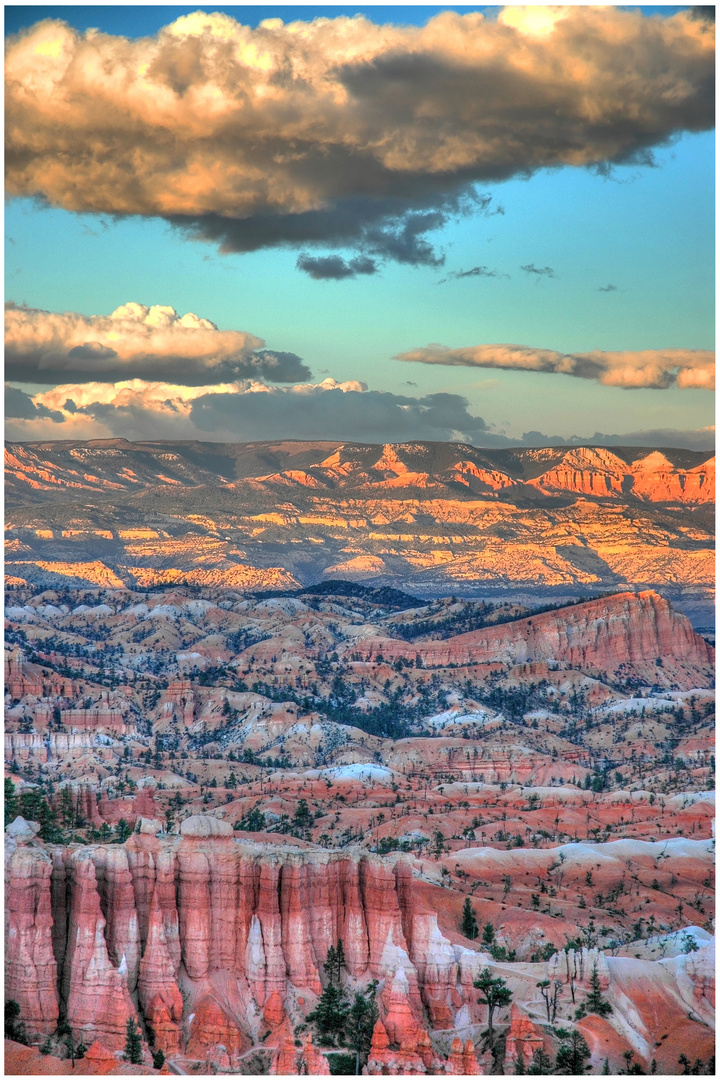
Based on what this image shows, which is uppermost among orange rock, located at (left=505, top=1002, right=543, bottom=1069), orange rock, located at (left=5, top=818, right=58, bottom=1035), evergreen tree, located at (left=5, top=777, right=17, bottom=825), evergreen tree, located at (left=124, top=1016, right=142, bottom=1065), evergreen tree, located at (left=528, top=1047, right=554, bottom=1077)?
evergreen tree, located at (left=5, top=777, right=17, bottom=825)

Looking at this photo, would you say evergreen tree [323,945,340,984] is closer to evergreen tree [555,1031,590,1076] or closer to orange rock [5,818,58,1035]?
evergreen tree [555,1031,590,1076]

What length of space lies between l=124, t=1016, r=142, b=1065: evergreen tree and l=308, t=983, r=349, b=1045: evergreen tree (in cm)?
741

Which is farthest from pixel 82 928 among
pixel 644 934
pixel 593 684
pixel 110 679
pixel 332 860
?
pixel 593 684

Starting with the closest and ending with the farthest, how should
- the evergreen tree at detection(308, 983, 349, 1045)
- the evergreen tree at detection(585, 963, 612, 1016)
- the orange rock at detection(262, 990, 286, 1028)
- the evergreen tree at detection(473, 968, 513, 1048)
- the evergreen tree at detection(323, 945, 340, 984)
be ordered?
the evergreen tree at detection(308, 983, 349, 1045) < the orange rock at detection(262, 990, 286, 1028) < the evergreen tree at detection(473, 968, 513, 1048) < the evergreen tree at detection(323, 945, 340, 984) < the evergreen tree at detection(585, 963, 612, 1016)

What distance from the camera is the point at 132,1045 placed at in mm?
55656

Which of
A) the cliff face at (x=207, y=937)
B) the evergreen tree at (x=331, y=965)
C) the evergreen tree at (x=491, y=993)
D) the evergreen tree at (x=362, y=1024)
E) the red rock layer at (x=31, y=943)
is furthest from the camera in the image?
the evergreen tree at (x=331, y=965)

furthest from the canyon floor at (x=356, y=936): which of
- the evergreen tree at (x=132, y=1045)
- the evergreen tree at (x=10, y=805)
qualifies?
the evergreen tree at (x=10, y=805)

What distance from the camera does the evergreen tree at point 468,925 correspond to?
72812 millimetres

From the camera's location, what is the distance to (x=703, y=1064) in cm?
6122

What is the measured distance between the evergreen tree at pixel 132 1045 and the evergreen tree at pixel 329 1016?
24.3ft

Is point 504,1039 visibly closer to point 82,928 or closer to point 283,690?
point 82,928

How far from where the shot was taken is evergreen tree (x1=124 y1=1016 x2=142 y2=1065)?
182ft

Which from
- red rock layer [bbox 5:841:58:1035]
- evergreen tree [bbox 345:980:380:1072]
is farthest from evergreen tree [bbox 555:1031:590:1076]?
red rock layer [bbox 5:841:58:1035]

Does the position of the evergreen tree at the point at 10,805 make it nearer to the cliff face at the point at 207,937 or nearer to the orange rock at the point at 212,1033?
the cliff face at the point at 207,937
